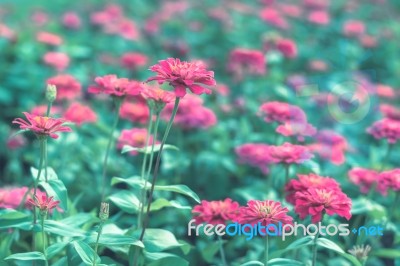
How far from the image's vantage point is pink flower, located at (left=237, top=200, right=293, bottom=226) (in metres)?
1.34

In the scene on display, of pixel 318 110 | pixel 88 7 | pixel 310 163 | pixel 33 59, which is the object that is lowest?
pixel 310 163

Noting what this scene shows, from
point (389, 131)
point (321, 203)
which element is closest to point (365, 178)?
point (389, 131)

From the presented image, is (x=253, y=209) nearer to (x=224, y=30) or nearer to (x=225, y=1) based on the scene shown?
(x=224, y=30)

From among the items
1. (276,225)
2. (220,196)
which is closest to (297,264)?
(276,225)

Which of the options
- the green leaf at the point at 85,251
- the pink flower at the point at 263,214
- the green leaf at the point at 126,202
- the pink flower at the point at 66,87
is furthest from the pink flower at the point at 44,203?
the pink flower at the point at 66,87

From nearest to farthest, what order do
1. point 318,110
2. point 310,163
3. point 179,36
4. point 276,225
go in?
1. point 276,225
2. point 310,163
3. point 318,110
4. point 179,36

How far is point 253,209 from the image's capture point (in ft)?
4.47

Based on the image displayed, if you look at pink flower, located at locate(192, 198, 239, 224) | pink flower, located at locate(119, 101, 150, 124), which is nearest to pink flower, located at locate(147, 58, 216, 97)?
pink flower, located at locate(192, 198, 239, 224)

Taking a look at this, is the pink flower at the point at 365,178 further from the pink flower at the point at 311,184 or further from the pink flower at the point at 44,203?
the pink flower at the point at 44,203

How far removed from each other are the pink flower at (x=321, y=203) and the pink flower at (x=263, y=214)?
5cm

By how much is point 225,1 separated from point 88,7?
1179 mm

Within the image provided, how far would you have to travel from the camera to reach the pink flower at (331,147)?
2.10m

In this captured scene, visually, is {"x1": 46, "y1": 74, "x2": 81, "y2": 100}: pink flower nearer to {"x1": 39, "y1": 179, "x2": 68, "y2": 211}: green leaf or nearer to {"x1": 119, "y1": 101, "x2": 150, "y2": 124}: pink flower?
{"x1": 119, "y1": 101, "x2": 150, "y2": 124}: pink flower

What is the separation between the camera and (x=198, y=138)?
2549 millimetres
